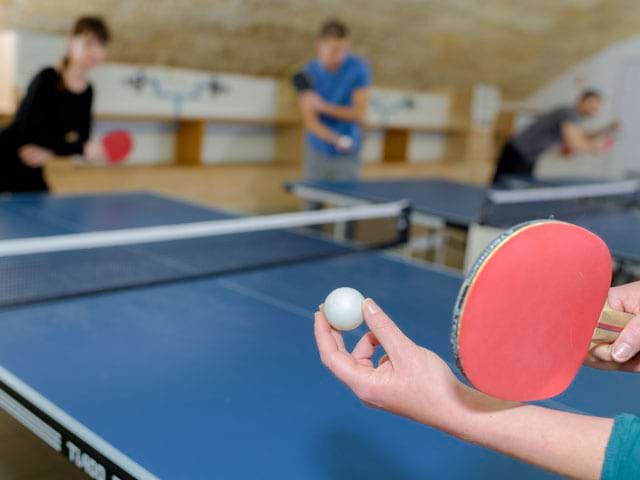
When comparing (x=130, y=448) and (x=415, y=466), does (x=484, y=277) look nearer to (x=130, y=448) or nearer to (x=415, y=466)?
(x=415, y=466)

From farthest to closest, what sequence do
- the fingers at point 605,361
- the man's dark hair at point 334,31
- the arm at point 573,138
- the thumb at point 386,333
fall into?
the arm at point 573,138, the man's dark hair at point 334,31, the fingers at point 605,361, the thumb at point 386,333

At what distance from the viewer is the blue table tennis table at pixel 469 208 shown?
315 centimetres

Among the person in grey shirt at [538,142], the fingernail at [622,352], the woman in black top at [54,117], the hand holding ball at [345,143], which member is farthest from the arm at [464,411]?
the person in grey shirt at [538,142]

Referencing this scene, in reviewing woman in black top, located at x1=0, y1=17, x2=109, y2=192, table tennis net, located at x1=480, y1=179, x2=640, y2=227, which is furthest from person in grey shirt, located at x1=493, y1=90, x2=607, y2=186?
woman in black top, located at x1=0, y1=17, x2=109, y2=192

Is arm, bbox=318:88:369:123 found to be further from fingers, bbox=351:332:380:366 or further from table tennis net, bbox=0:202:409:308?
fingers, bbox=351:332:380:366

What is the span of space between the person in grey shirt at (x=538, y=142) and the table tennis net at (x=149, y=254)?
2742mm

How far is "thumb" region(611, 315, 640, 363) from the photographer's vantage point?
921 millimetres

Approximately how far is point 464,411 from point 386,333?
0.42 feet

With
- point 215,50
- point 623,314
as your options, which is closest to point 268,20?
point 215,50

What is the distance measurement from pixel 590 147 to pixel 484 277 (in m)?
5.22

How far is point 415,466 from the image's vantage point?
121 centimetres

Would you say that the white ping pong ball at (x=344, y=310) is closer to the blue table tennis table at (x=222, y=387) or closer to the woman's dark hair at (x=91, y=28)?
the blue table tennis table at (x=222, y=387)

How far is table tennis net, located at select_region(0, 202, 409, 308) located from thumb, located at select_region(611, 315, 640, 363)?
4.88 feet

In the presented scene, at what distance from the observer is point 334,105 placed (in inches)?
193
